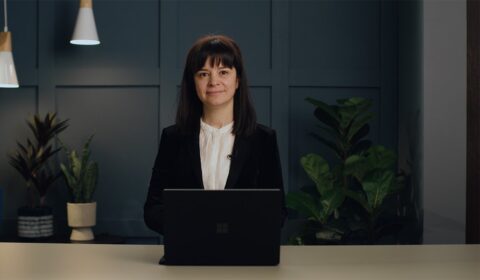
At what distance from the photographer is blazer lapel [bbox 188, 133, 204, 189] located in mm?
2518

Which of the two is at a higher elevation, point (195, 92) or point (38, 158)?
point (195, 92)

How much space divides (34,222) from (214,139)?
8.34 feet

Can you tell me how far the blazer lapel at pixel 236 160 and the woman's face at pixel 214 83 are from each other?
20 cm

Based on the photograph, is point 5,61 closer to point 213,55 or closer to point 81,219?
point 81,219

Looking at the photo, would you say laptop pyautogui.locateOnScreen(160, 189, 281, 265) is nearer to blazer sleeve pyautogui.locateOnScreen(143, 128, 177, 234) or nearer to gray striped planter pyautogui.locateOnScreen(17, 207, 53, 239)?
blazer sleeve pyautogui.locateOnScreen(143, 128, 177, 234)

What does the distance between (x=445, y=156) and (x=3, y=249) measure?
2718mm

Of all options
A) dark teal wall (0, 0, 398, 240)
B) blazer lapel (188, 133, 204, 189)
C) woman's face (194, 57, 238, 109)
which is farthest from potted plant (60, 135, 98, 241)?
woman's face (194, 57, 238, 109)

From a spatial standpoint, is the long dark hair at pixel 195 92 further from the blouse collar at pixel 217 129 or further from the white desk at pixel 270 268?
the white desk at pixel 270 268

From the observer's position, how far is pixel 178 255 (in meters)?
2.00

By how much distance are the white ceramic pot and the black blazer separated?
2194 mm

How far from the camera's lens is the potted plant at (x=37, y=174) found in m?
4.64

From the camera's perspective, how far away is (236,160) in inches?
99.2

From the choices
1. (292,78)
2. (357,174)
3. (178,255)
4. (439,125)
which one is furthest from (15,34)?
(178,255)

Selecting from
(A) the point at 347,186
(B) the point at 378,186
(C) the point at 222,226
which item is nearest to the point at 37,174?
(A) the point at 347,186
